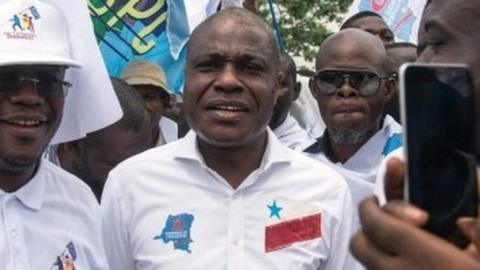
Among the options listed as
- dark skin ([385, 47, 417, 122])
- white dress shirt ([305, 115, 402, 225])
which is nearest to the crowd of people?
white dress shirt ([305, 115, 402, 225])

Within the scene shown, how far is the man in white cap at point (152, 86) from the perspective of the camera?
5.94 m

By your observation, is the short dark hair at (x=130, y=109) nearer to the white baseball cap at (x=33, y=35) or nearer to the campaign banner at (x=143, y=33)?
the campaign banner at (x=143, y=33)

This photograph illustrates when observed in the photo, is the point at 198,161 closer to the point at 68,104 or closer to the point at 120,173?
the point at 120,173

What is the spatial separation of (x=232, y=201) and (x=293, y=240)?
8.7 inches

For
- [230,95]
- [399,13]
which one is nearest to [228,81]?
[230,95]

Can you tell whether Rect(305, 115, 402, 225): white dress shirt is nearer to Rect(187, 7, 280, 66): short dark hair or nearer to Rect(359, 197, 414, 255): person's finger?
Rect(187, 7, 280, 66): short dark hair

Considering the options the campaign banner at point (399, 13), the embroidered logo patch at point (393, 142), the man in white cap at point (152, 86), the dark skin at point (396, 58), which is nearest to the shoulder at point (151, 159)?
the embroidered logo patch at point (393, 142)

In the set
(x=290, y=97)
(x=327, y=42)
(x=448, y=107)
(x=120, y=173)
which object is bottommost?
(x=290, y=97)

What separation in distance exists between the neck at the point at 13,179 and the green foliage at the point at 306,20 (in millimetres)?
23567

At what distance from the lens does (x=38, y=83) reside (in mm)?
3111

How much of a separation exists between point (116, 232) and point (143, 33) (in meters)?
3.49

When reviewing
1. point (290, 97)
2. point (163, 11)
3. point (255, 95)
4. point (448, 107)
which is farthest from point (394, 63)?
point (448, 107)

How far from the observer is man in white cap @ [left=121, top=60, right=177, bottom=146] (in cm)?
594

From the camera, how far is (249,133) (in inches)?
132
